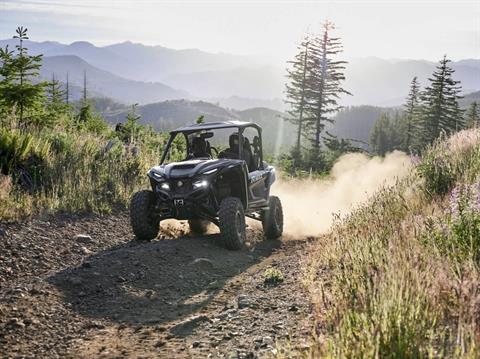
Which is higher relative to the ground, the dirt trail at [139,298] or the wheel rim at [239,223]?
the wheel rim at [239,223]

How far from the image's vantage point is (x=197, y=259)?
26.3ft

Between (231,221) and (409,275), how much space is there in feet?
15.5

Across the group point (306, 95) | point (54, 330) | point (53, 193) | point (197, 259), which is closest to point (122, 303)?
point (54, 330)

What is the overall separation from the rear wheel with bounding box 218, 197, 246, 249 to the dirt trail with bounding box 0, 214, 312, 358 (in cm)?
20

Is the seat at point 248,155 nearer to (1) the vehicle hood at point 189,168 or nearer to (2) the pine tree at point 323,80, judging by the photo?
(1) the vehicle hood at point 189,168

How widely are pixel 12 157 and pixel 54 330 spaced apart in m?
6.85

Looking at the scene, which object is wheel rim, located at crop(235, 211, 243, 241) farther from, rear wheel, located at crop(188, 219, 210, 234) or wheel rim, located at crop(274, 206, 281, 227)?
wheel rim, located at crop(274, 206, 281, 227)

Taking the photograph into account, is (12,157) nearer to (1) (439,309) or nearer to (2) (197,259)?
(2) (197,259)

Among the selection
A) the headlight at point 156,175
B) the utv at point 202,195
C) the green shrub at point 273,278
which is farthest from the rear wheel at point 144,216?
the green shrub at point 273,278

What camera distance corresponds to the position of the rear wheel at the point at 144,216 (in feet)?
29.5

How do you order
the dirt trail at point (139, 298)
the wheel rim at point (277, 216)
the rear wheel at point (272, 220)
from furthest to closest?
the wheel rim at point (277, 216), the rear wheel at point (272, 220), the dirt trail at point (139, 298)

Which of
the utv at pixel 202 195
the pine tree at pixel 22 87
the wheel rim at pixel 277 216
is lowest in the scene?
the wheel rim at pixel 277 216

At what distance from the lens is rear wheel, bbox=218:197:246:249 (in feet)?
28.4

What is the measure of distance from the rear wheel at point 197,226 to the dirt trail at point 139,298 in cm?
122
